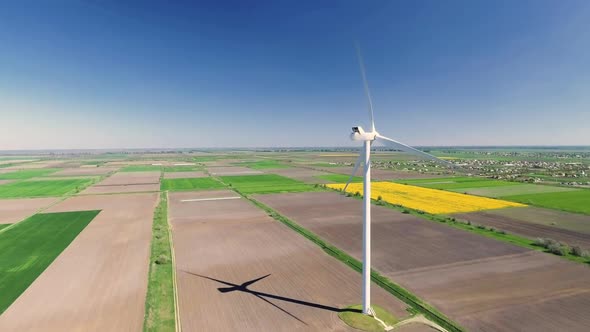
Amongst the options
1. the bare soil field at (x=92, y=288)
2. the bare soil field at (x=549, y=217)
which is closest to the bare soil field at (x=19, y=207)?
the bare soil field at (x=92, y=288)

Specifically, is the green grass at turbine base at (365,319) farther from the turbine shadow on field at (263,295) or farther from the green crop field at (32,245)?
the green crop field at (32,245)

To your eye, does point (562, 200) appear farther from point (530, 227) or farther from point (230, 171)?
point (230, 171)

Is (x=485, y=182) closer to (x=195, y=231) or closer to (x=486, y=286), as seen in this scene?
(x=486, y=286)

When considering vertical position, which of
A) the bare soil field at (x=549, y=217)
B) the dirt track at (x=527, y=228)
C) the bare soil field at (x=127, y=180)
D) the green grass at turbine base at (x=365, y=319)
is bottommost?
the green grass at turbine base at (x=365, y=319)

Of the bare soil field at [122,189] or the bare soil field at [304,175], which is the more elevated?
the bare soil field at [304,175]

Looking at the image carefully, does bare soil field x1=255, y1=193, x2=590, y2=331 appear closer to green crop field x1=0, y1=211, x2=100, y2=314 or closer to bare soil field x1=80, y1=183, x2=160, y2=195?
green crop field x1=0, y1=211, x2=100, y2=314

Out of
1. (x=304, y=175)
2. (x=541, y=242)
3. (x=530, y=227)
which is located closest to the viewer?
(x=541, y=242)

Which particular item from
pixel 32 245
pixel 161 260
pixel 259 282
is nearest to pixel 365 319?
pixel 259 282
